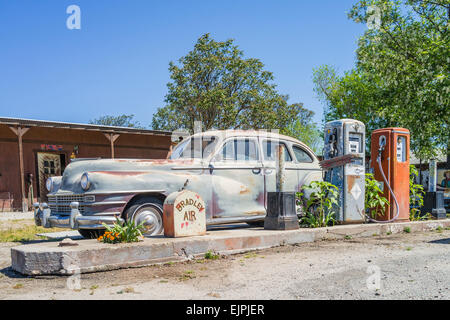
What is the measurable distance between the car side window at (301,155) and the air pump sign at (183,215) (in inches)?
109

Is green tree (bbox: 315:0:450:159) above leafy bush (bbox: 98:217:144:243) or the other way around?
above

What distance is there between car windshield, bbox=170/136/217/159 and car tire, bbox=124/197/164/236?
1.19 m

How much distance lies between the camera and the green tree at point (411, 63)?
1540cm

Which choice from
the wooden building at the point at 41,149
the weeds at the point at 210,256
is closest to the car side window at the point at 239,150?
the weeds at the point at 210,256

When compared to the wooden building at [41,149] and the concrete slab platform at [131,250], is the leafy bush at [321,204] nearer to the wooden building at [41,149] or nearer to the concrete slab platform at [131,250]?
the concrete slab platform at [131,250]

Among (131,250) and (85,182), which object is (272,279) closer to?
(131,250)

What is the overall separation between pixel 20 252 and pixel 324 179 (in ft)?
18.0

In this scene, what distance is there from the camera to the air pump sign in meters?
5.98

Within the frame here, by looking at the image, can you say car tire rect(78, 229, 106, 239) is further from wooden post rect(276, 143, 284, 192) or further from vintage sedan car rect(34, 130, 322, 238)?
wooden post rect(276, 143, 284, 192)

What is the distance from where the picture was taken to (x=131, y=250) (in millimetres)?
5293

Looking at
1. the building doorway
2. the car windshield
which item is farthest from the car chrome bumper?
the building doorway

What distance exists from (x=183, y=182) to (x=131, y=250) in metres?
1.84

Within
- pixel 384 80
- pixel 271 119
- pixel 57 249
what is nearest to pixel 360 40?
pixel 384 80
